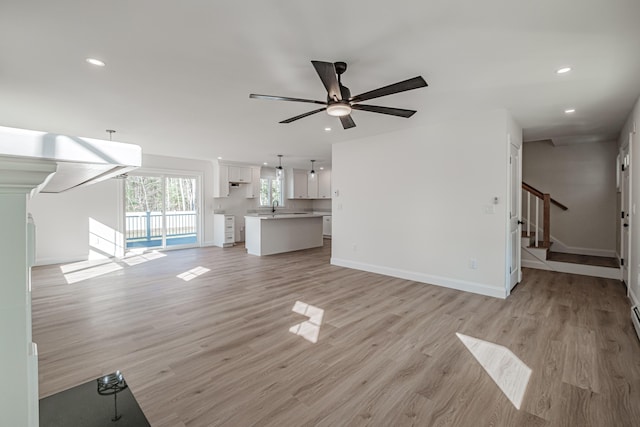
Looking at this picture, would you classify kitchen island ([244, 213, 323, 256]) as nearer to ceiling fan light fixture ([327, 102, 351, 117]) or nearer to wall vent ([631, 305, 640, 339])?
ceiling fan light fixture ([327, 102, 351, 117])

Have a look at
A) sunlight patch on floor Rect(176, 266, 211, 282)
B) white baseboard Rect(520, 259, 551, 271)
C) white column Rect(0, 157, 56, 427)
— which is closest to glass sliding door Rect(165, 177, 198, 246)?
sunlight patch on floor Rect(176, 266, 211, 282)

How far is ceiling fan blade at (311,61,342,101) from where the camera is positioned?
2.16m

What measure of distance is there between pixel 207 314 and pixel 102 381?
2.53 metres

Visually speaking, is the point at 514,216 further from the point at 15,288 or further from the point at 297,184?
the point at 297,184

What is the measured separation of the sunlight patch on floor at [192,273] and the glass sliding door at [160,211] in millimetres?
2632

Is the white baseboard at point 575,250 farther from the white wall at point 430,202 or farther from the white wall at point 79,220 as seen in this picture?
the white wall at point 79,220

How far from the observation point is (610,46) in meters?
2.32

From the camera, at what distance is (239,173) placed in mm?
8734

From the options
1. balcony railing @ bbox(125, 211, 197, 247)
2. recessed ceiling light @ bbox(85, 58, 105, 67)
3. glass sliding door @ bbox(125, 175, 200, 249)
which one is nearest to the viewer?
recessed ceiling light @ bbox(85, 58, 105, 67)

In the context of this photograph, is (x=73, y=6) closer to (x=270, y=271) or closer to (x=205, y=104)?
(x=205, y=104)

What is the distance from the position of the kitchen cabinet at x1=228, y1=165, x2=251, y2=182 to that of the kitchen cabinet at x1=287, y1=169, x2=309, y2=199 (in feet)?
5.17

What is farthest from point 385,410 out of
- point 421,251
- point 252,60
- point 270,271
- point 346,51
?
point 270,271

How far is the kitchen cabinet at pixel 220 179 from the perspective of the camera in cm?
827

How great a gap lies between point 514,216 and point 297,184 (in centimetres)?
685
